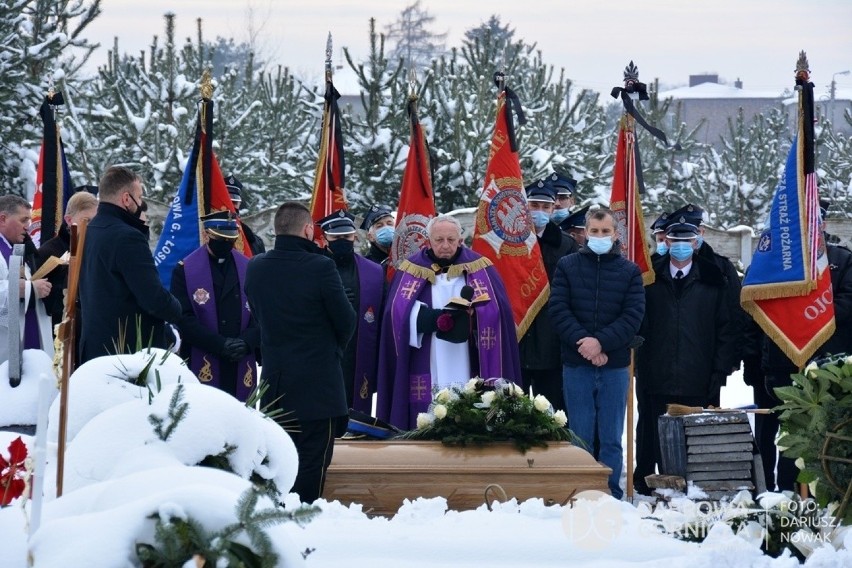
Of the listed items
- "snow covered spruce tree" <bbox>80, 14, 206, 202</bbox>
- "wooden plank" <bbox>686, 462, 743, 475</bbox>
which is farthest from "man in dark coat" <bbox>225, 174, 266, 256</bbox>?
"snow covered spruce tree" <bbox>80, 14, 206, 202</bbox>

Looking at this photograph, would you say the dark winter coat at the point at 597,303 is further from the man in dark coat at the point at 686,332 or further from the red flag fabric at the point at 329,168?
the red flag fabric at the point at 329,168

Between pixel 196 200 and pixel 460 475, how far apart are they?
438 cm

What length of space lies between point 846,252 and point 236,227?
441 centimetres

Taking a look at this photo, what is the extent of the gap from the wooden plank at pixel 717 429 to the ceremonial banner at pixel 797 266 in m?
0.91

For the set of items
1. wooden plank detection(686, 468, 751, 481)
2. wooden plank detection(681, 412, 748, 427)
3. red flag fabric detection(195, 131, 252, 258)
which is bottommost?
wooden plank detection(686, 468, 751, 481)

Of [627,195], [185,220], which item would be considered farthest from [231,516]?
[185,220]

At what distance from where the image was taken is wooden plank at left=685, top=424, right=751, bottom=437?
313 inches

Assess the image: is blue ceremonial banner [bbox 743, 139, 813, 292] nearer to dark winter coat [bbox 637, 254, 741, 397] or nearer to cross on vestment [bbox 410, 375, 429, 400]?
dark winter coat [bbox 637, 254, 741, 397]

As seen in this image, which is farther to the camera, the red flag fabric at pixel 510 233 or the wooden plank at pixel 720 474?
the red flag fabric at pixel 510 233

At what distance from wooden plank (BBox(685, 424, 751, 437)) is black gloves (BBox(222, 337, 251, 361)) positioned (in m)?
2.94

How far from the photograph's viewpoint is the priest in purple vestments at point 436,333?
8.78 m

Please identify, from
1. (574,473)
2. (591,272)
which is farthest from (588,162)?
(574,473)

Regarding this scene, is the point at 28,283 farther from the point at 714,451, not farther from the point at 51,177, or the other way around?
the point at 714,451

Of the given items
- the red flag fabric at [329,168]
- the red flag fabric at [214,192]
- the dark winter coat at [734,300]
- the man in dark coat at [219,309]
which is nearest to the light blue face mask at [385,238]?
the red flag fabric at [329,168]
